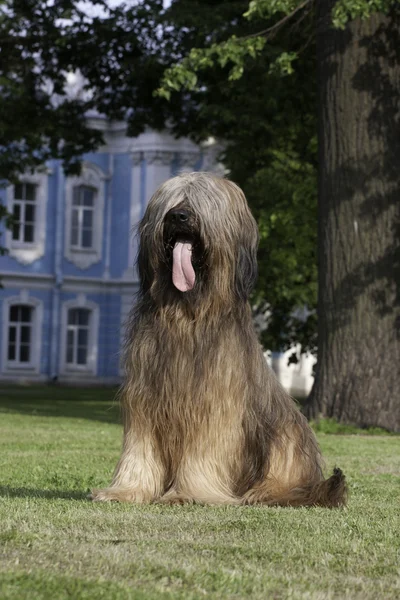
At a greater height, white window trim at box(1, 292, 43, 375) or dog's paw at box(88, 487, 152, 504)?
white window trim at box(1, 292, 43, 375)

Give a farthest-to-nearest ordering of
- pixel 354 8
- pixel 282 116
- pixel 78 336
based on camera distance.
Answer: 1. pixel 78 336
2. pixel 282 116
3. pixel 354 8

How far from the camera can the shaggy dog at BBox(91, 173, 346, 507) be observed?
271 inches

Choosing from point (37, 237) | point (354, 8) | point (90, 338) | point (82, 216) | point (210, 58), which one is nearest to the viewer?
point (354, 8)

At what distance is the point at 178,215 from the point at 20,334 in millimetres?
44791

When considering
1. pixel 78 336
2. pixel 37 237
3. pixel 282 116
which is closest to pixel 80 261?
pixel 37 237

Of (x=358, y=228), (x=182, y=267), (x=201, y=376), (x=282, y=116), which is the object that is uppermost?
(x=282, y=116)

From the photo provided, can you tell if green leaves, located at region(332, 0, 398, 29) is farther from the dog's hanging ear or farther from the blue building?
the blue building

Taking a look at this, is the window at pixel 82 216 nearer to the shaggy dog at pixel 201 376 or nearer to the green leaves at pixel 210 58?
the green leaves at pixel 210 58

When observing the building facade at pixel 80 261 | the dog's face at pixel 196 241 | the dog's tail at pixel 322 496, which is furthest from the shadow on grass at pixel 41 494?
the building facade at pixel 80 261

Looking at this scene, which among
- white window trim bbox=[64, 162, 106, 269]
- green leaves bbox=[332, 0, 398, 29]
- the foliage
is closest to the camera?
green leaves bbox=[332, 0, 398, 29]

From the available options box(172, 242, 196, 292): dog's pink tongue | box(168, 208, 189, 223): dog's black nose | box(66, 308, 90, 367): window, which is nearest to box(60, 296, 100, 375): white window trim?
box(66, 308, 90, 367): window

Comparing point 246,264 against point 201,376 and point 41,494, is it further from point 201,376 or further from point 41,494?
point 41,494

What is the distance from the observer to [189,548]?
549 cm

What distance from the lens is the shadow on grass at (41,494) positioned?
25.2 feet
